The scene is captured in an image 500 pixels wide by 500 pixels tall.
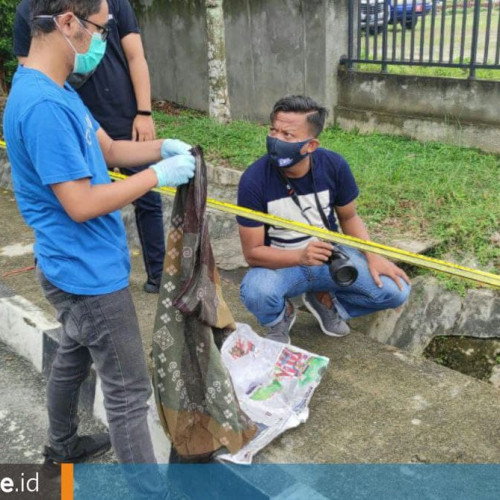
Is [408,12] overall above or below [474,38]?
above

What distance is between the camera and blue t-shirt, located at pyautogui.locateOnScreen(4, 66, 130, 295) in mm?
1931

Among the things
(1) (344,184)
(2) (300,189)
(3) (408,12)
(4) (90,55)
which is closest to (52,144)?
(4) (90,55)

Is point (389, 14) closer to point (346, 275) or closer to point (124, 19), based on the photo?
point (124, 19)

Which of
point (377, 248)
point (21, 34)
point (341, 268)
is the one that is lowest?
point (341, 268)

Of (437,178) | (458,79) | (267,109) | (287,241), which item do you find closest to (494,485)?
(287,241)

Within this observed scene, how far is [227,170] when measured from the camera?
5.67 metres

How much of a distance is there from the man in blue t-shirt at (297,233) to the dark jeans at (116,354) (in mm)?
987

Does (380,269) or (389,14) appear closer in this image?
(380,269)

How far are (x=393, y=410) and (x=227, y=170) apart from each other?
335 centimetres

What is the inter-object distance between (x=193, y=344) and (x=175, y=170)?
671mm

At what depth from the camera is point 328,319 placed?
3.39m

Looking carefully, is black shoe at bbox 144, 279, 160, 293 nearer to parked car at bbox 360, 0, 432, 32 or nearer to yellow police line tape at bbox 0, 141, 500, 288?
yellow police line tape at bbox 0, 141, 500, 288

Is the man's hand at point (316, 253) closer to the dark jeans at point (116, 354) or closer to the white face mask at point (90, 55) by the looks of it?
the dark jeans at point (116, 354)

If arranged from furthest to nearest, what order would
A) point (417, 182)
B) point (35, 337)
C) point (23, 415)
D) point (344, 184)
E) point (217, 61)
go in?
point (217, 61) < point (417, 182) < point (35, 337) < point (344, 184) < point (23, 415)
